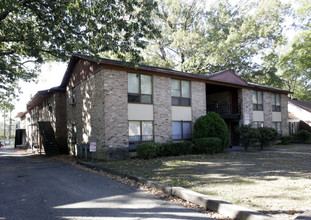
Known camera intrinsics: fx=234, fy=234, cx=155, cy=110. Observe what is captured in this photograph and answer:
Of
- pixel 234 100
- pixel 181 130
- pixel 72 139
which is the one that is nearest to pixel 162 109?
pixel 181 130

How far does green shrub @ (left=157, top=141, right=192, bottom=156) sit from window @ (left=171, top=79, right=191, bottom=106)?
3.08 metres

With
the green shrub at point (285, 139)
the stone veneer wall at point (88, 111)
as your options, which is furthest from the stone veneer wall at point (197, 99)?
the green shrub at point (285, 139)

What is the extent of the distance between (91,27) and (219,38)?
23582mm

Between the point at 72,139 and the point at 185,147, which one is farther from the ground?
the point at 72,139

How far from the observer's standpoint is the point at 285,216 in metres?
4.01

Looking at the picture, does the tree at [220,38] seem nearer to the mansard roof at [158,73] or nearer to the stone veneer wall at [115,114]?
the mansard roof at [158,73]

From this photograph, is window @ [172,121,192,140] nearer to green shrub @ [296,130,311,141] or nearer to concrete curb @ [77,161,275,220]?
concrete curb @ [77,161,275,220]

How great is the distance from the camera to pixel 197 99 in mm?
17406

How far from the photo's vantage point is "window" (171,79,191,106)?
16.3 m

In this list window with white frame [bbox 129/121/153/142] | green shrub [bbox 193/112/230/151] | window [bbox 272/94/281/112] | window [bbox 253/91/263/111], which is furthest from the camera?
window [bbox 272/94/281/112]

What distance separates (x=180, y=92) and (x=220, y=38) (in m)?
17.3

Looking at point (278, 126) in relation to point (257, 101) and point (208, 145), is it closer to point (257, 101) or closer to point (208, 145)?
point (257, 101)

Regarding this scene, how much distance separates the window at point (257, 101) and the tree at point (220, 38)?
687cm

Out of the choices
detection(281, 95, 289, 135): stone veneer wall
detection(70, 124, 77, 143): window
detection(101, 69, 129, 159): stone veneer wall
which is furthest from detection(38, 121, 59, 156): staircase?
detection(281, 95, 289, 135): stone veneer wall
